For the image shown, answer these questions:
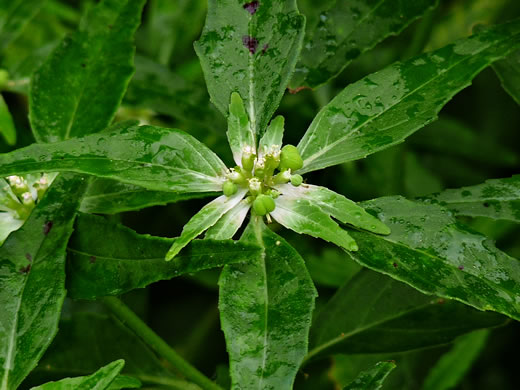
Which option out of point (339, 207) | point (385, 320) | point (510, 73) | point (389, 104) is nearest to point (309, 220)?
point (339, 207)

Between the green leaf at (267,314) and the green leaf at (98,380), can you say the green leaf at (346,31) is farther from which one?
the green leaf at (98,380)

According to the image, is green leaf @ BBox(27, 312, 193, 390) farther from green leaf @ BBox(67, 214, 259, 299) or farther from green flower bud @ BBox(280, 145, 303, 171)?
green flower bud @ BBox(280, 145, 303, 171)

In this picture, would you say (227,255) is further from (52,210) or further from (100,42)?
(100,42)

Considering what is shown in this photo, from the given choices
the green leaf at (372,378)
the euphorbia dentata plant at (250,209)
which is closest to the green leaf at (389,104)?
the euphorbia dentata plant at (250,209)

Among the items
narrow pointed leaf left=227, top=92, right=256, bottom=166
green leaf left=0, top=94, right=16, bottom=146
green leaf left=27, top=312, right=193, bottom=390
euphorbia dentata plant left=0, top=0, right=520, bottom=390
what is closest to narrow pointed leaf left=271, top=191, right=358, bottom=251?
euphorbia dentata plant left=0, top=0, right=520, bottom=390

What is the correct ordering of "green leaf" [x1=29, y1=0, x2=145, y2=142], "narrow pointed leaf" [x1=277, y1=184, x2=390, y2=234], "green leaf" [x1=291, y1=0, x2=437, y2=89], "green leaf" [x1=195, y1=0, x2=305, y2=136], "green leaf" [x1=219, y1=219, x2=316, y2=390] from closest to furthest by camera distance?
"green leaf" [x1=219, y1=219, x2=316, y2=390] < "narrow pointed leaf" [x1=277, y1=184, x2=390, y2=234] < "green leaf" [x1=195, y1=0, x2=305, y2=136] < "green leaf" [x1=29, y1=0, x2=145, y2=142] < "green leaf" [x1=291, y1=0, x2=437, y2=89]

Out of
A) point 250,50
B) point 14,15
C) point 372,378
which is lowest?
point 372,378

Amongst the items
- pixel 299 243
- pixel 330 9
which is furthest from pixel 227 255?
pixel 299 243

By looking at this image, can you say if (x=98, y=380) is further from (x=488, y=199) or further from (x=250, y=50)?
(x=488, y=199)
